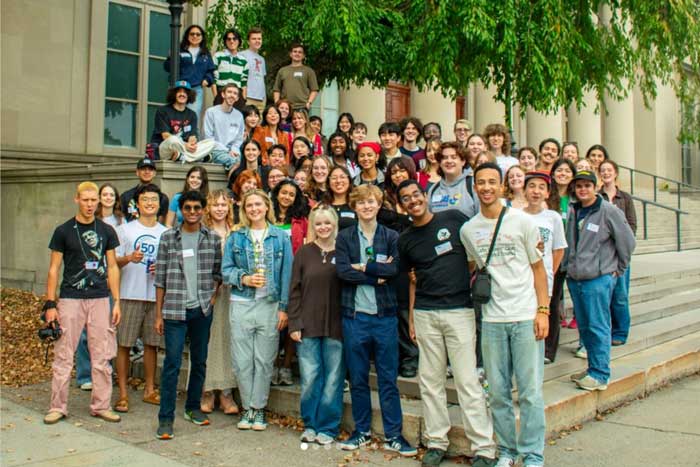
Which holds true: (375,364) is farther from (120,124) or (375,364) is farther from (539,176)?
(120,124)

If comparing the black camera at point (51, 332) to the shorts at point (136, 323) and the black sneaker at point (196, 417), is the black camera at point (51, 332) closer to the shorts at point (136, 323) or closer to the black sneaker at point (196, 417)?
the shorts at point (136, 323)

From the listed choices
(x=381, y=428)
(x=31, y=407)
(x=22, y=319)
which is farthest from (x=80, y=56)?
(x=381, y=428)

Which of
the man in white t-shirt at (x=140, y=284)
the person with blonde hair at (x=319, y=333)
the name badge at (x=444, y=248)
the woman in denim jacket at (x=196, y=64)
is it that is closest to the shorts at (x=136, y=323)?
the man in white t-shirt at (x=140, y=284)

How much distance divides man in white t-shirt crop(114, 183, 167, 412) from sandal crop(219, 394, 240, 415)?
2.35ft

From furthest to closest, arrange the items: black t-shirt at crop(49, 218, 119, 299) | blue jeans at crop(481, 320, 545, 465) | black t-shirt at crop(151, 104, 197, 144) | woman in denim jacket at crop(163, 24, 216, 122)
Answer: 1. woman in denim jacket at crop(163, 24, 216, 122)
2. black t-shirt at crop(151, 104, 197, 144)
3. black t-shirt at crop(49, 218, 119, 299)
4. blue jeans at crop(481, 320, 545, 465)

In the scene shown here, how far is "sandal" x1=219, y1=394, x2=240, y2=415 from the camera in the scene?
668 centimetres

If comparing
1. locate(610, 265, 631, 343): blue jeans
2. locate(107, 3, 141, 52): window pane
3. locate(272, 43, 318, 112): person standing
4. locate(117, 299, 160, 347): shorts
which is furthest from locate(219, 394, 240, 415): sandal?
locate(107, 3, 141, 52): window pane

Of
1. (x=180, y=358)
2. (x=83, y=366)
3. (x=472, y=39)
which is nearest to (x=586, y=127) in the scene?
(x=472, y=39)

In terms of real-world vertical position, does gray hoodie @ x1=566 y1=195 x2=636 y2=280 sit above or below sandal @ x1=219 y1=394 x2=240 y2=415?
above

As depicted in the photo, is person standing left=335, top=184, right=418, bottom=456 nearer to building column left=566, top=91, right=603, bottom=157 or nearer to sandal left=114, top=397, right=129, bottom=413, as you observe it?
sandal left=114, top=397, right=129, bottom=413

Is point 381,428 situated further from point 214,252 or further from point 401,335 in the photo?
point 214,252

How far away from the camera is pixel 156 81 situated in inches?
617

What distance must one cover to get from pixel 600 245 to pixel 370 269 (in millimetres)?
2454

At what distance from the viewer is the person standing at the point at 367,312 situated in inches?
222
